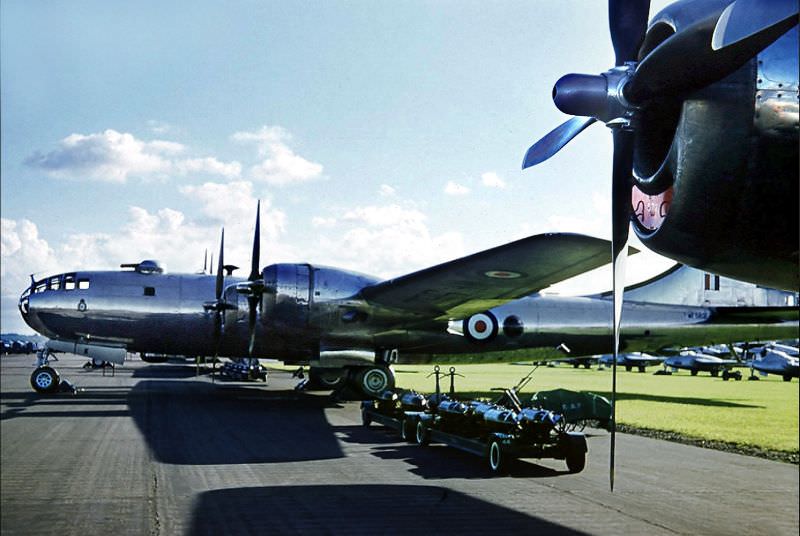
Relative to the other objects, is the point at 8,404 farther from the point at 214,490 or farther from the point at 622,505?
the point at 622,505

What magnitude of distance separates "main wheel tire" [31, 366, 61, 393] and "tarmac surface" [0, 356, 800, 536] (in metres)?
8.50

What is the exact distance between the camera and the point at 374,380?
19.3 m

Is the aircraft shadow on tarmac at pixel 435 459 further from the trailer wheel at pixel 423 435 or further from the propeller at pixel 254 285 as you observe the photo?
the propeller at pixel 254 285

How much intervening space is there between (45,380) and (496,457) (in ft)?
61.1

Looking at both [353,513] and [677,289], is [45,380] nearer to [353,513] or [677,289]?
[353,513]

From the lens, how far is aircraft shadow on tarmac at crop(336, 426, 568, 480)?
10.9 metres

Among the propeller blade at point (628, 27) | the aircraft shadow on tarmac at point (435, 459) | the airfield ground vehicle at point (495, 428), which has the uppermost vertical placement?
the propeller blade at point (628, 27)

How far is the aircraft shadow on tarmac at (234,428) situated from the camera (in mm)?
12047

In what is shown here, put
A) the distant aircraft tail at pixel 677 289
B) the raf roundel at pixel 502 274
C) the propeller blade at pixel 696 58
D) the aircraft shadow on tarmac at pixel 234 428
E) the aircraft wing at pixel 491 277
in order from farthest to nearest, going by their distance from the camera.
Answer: the raf roundel at pixel 502 274 < the distant aircraft tail at pixel 677 289 < the aircraft shadow on tarmac at pixel 234 428 < the aircraft wing at pixel 491 277 < the propeller blade at pixel 696 58

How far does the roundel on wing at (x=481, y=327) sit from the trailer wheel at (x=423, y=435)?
273 inches

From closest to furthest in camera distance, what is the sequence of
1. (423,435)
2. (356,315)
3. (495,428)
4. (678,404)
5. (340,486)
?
(340,486), (495,428), (423,435), (356,315), (678,404)

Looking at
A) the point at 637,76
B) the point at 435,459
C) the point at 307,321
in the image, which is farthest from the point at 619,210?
the point at 307,321

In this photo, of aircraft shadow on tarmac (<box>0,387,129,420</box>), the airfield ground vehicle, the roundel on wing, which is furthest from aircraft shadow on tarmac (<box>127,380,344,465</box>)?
the roundel on wing

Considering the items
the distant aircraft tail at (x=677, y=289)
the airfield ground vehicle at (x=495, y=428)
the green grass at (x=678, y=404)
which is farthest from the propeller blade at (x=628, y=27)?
the green grass at (x=678, y=404)
